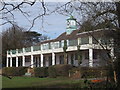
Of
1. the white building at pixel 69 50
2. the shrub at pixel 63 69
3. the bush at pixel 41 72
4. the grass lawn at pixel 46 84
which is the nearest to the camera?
the white building at pixel 69 50

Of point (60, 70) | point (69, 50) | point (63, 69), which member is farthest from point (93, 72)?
point (69, 50)

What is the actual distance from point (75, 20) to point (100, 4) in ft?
3.06

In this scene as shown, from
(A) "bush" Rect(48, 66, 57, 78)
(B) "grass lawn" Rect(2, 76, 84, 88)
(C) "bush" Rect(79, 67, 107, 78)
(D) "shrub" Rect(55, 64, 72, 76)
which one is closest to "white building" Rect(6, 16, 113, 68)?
(C) "bush" Rect(79, 67, 107, 78)

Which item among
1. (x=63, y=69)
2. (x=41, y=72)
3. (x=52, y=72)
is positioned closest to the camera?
(x=63, y=69)

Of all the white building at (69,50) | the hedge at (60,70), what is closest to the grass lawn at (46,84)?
the white building at (69,50)

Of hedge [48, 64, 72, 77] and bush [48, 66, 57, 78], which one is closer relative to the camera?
hedge [48, 64, 72, 77]

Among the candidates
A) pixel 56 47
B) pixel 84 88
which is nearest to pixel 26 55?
pixel 56 47

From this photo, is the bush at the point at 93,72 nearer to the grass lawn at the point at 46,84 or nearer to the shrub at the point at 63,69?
the grass lawn at the point at 46,84

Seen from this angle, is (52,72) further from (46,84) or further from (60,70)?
(46,84)

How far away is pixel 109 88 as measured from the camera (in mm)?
8500

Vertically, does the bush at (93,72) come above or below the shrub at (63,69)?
above

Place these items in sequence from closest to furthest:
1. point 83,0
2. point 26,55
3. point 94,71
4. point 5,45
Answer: point 83,0 < point 94,71 < point 5,45 < point 26,55

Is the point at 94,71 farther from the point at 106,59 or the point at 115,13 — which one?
the point at 115,13

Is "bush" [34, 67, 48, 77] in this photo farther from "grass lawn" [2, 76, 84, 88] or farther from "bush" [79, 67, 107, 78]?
"bush" [79, 67, 107, 78]
